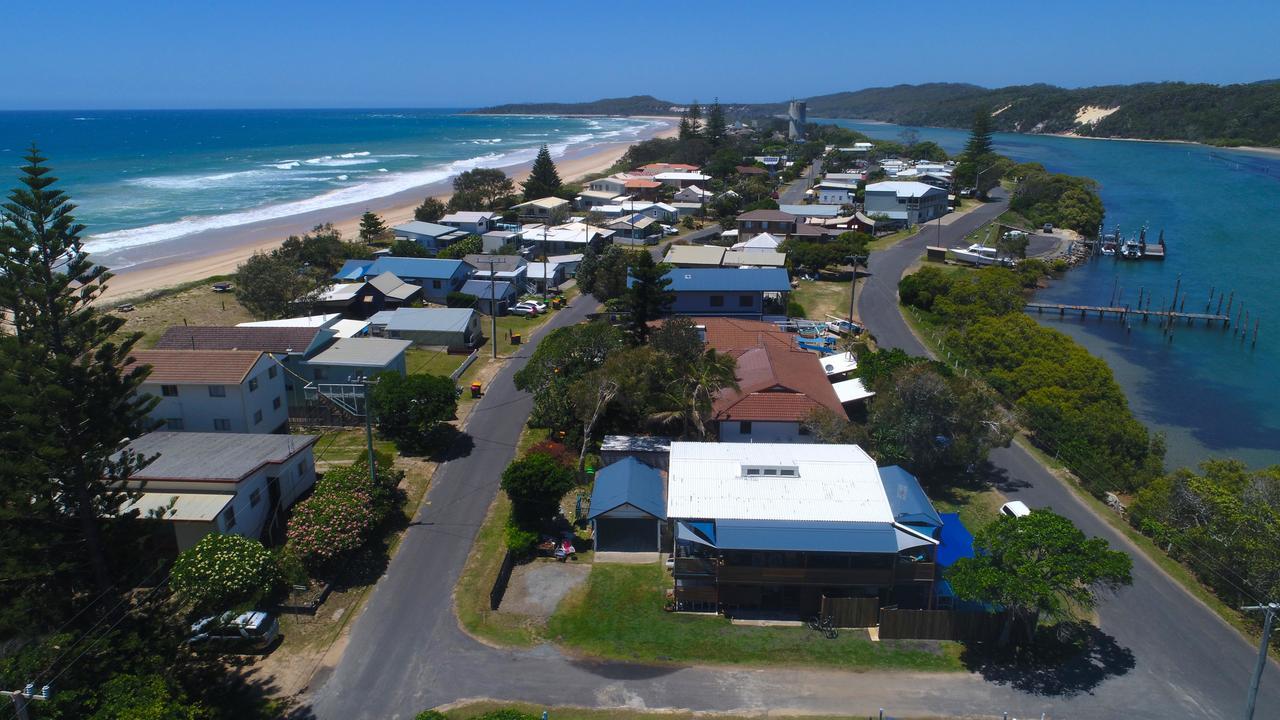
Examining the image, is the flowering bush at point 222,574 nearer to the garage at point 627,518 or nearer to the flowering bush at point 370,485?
the flowering bush at point 370,485

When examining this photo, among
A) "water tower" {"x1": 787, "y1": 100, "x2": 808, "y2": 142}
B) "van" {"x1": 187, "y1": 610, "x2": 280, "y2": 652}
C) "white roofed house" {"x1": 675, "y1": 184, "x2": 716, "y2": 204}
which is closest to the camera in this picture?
"van" {"x1": 187, "y1": 610, "x2": 280, "y2": 652}

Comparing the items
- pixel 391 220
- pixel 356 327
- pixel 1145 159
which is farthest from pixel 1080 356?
pixel 1145 159

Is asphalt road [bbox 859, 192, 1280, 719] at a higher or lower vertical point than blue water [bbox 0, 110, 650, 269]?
lower

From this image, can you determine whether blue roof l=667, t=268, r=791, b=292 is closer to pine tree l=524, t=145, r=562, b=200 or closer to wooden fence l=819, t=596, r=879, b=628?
wooden fence l=819, t=596, r=879, b=628

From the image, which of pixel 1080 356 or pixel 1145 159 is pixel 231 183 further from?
pixel 1145 159

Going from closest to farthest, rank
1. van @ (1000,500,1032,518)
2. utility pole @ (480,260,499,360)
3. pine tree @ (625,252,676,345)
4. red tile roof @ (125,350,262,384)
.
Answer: van @ (1000,500,1032,518) → red tile roof @ (125,350,262,384) → pine tree @ (625,252,676,345) → utility pole @ (480,260,499,360)

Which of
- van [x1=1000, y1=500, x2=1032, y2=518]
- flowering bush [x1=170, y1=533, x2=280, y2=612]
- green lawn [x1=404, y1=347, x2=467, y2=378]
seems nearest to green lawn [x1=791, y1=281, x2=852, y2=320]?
green lawn [x1=404, y1=347, x2=467, y2=378]

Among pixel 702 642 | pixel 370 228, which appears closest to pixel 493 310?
pixel 702 642

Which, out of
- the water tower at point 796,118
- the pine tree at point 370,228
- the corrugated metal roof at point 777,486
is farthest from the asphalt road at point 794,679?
the water tower at point 796,118
